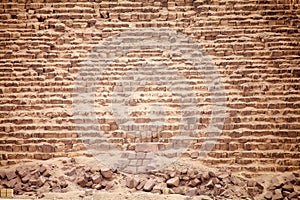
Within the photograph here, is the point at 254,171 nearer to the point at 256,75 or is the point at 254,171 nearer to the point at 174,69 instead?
the point at 256,75

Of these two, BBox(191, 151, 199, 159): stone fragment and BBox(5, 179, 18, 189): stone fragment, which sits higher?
BBox(191, 151, 199, 159): stone fragment

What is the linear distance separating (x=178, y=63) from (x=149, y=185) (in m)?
1.42

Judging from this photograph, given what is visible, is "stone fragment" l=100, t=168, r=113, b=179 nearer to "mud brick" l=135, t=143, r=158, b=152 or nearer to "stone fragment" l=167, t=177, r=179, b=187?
"mud brick" l=135, t=143, r=158, b=152

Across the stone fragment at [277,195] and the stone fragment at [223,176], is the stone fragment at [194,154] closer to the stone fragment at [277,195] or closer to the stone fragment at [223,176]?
the stone fragment at [223,176]

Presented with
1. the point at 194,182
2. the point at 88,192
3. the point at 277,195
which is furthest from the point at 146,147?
the point at 277,195

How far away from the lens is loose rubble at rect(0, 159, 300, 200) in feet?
12.5

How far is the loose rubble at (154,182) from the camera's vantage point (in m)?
3.81

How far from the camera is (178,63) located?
4332 millimetres

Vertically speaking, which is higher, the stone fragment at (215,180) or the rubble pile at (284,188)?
the stone fragment at (215,180)

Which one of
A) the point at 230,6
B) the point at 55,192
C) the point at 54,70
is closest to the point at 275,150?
the point at 230,6

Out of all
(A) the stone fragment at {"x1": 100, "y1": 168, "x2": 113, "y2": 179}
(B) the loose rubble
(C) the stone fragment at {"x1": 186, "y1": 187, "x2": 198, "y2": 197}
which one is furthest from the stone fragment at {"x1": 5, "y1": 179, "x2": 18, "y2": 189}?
(C) the stone fragment at {"x1": 186, "y1": 187, "x2": 198, "y2": 197}

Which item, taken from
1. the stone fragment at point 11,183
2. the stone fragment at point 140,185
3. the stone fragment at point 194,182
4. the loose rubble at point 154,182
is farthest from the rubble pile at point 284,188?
the stone fragment at point 11,183

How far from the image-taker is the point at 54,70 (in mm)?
4332

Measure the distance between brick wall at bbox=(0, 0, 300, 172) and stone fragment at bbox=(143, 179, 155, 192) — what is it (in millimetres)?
491
